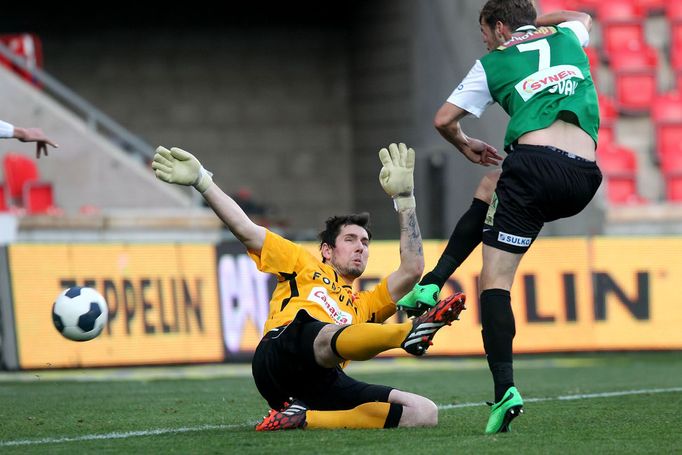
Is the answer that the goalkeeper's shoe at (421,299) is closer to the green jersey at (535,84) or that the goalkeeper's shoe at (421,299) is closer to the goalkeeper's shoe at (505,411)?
the goalkeeper's shoe at (505,411)

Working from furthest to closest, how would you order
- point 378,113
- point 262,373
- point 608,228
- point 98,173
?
1. point 378,113
2. point 98,173
3. point 608,228
4. point 262,373

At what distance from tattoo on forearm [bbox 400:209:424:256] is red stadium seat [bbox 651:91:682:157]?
1157cm

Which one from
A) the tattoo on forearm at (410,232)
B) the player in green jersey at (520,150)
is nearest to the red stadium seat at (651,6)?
the tattoo on forearm at (410,232)

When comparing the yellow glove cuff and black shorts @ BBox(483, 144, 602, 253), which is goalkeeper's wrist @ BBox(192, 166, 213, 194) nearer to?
the yellow glove cuff

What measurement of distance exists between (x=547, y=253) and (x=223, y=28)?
9.44m

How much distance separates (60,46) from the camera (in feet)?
67.7

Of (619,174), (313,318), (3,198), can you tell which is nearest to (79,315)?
(313,318)

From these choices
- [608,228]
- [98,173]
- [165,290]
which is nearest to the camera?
[165,290]

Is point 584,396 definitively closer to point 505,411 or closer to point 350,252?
point 350,252

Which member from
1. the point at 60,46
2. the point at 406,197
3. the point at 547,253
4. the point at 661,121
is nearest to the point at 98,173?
the point at 60,46

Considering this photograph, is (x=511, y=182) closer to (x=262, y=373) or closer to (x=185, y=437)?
(x=262, y=373)

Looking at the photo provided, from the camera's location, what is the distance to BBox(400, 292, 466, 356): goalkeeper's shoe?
545 centimetres

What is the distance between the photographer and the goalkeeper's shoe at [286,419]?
6184 mm

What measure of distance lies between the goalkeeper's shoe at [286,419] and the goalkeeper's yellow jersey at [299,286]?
0.42 metres
